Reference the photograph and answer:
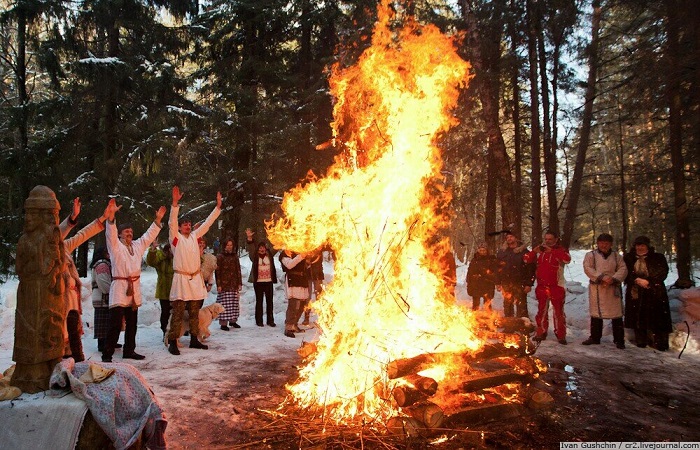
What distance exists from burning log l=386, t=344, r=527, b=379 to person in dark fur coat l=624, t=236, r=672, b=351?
394 cm

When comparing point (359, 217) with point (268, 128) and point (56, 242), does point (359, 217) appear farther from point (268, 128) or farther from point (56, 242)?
point (268, 128)

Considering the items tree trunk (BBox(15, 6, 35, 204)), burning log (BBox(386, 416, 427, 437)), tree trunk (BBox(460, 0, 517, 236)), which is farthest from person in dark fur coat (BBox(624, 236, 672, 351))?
tree trunk (BBox(15, 6, 35, 204))

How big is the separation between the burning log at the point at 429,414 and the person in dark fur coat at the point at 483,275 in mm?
6718

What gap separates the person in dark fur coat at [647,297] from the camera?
8375mm

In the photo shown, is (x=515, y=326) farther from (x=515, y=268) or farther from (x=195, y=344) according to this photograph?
(x=195, y=344)

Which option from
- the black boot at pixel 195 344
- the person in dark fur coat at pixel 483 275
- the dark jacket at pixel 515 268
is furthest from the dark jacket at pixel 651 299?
the black boot at pixel 195 344

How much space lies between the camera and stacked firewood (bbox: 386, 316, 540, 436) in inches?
183

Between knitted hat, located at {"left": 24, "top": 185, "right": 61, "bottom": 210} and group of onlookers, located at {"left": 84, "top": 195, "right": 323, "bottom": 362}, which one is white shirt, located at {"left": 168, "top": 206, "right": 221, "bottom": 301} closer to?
group of onlookers, located at {"left": 84, "top": 195, "right": 323, "bottom": 362}

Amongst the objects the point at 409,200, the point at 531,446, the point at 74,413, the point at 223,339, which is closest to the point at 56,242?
the point at 74,413

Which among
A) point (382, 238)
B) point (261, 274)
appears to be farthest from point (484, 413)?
point (261, 274)

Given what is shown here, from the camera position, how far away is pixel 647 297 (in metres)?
8.50

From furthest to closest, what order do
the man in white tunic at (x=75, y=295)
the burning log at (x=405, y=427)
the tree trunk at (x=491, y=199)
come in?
the tree trunk at (x=491, y=199)
the man in white tunic at (x=75, y=295)
the burning log at (x=405, y=427)

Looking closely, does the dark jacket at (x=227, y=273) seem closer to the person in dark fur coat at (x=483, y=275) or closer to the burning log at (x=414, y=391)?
the person in dark fur coat at (x=483, y=275)

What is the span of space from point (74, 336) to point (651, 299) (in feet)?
31.9
